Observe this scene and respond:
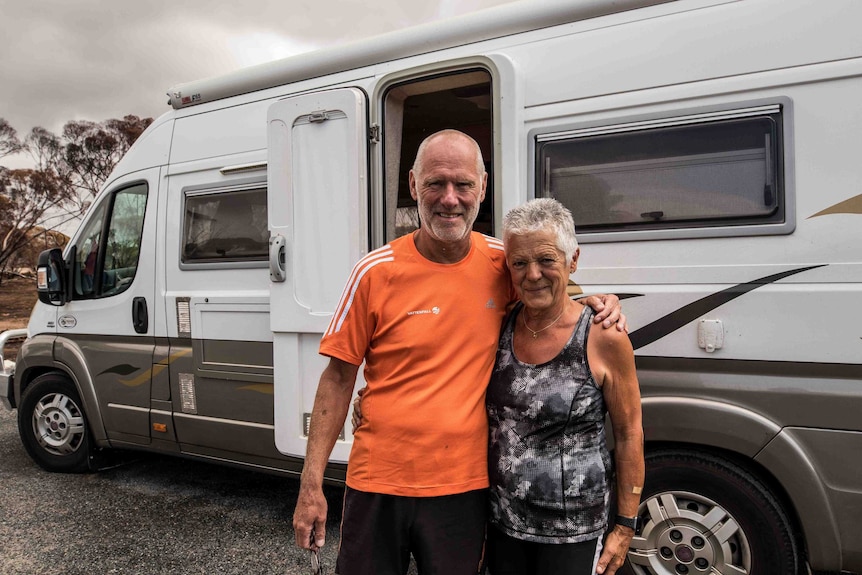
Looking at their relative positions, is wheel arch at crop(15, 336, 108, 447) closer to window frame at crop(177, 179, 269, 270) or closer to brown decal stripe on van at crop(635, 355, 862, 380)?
window frame at crop(177, 179, 269, 270)

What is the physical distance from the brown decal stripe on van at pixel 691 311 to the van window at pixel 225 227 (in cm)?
215

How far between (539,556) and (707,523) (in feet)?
3.98

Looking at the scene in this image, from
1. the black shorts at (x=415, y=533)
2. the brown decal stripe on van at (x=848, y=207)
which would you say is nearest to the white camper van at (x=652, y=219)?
the brown decal stripe on van at (x=848, y=207)

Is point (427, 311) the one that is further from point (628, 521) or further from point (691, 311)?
point (691, 311)

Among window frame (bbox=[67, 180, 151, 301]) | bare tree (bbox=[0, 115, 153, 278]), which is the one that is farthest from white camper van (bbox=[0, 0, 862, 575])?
bare tree (bbox=[0, 115, 153, 278])

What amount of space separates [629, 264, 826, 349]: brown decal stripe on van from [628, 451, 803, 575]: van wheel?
19.7 inches

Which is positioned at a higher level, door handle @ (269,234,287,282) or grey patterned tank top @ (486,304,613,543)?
door handle @ (269,234,287,282)

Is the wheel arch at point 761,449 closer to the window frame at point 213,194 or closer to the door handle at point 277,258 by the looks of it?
the door handle at point 277,258

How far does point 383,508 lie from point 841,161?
6.74ft

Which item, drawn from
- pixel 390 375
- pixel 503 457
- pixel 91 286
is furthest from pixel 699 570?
pixel 91 286

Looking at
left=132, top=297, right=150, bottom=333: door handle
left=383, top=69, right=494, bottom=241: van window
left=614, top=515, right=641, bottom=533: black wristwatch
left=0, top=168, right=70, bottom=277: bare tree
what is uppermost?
left=0, top=168, right=70, bottom=277: bare tree

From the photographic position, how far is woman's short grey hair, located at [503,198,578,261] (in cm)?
168

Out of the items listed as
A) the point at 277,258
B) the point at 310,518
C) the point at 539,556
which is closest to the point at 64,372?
the point at 277,258

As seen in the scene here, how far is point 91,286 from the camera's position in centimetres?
431
